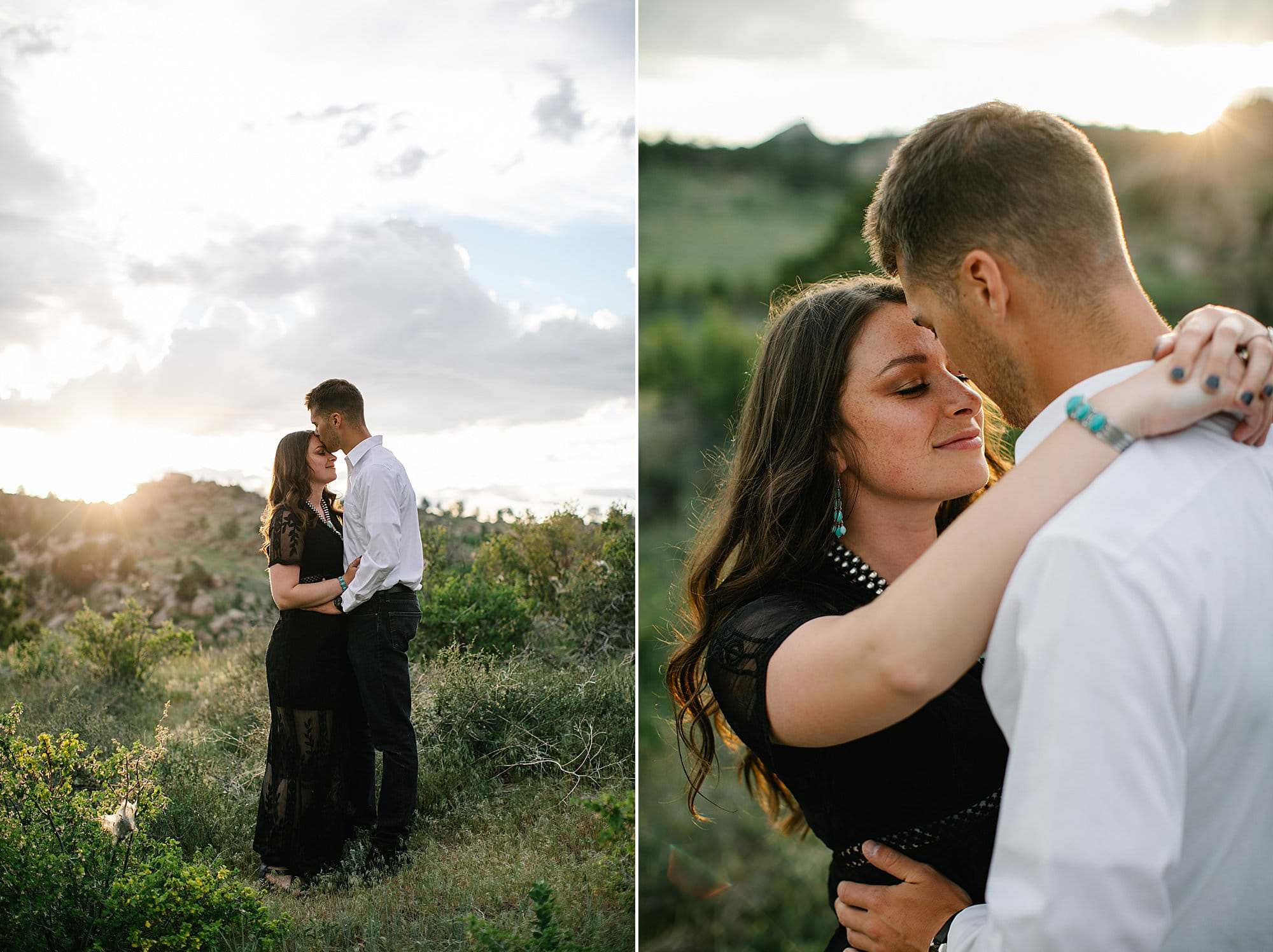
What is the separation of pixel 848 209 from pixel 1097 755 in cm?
362

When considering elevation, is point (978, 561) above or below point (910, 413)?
below

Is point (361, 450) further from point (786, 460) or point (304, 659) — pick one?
point (786, 460)

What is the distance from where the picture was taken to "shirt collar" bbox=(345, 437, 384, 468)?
8.16 ft

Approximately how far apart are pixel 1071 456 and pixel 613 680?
2035 millimetres

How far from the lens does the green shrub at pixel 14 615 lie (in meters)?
2.38

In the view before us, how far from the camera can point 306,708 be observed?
2453mm

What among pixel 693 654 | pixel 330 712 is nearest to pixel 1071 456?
pixel 693 654

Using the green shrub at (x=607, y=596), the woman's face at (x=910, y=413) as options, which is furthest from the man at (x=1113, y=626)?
the green shrub at (x=607, y=596)

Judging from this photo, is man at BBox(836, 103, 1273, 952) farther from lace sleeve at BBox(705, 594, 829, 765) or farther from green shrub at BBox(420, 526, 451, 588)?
green shrub at BBox(420, 526, 451, 588)

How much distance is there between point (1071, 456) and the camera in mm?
910

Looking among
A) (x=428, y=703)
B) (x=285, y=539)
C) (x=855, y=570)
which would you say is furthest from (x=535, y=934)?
(x=855, y=570)

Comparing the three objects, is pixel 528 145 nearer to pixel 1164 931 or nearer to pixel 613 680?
pixel 613 680

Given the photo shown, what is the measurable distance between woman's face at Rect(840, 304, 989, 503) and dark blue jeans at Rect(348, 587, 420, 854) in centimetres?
138

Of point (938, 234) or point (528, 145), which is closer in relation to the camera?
point (938, 234)
